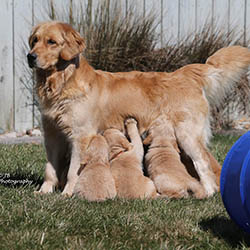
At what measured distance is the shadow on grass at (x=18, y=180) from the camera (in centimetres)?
462

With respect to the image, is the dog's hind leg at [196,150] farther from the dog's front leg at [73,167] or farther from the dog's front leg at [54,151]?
the dog's front leg at [54,151]

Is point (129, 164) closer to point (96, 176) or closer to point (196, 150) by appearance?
point (96, 176)

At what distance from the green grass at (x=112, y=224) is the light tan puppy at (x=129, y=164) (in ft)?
0.59

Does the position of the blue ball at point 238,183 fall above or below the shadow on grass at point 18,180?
above

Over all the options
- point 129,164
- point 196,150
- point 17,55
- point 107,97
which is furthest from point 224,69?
point 17,55

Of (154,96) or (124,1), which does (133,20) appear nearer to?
(124,1)

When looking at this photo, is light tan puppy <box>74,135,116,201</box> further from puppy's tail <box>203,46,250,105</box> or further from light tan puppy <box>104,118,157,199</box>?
puppy's tail <box>203,46,250,105</box>

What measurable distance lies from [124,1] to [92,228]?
578 cm

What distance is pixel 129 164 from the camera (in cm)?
441

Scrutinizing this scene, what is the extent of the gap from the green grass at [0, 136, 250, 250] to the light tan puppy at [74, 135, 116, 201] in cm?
10

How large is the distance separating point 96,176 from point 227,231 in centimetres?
121

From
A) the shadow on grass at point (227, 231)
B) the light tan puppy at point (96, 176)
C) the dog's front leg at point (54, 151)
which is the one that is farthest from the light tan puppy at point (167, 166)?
the dog's front leg at point (54, 151)

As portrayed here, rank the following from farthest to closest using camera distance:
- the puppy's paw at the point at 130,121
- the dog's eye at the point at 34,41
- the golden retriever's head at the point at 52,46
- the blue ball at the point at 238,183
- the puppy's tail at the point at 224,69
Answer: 1. the puppy's tail at the point at 224,69
2. the puppy's paw at the point at 130,121
3. the dog's eye at the point at 34,41
4. the golden retriever's head at the point at 52,46
5. the blue ball at the point at 238,183

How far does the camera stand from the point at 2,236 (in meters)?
3.06
